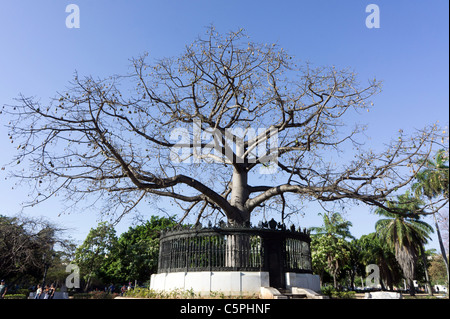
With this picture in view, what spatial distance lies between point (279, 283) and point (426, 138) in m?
8.41

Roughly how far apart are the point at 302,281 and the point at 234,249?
348cm

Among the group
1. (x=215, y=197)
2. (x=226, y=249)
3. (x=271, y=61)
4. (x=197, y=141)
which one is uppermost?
(x=271, y=61)

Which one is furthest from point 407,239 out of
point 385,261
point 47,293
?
point 47,293

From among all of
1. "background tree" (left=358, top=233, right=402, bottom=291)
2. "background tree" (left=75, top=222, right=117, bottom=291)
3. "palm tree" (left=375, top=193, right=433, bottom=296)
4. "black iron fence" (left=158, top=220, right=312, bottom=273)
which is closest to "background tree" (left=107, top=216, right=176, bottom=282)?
"background tree" (left=75, top=222, right=117, bottom=291)

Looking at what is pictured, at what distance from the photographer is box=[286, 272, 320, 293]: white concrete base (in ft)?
43.5

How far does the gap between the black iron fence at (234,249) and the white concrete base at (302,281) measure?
249 mm

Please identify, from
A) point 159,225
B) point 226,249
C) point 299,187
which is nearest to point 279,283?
point 226,249

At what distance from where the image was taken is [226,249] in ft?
43.0

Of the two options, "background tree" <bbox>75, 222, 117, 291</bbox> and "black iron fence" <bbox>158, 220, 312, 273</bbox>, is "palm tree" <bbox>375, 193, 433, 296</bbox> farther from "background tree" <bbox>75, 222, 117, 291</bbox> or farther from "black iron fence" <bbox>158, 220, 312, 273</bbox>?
"background tree" <bbox>75, 222, 117, 291</bbox>

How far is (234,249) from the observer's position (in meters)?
13.1

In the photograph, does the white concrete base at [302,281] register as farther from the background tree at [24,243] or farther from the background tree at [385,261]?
the background tree at [385,261]

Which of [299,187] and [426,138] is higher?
[426,138]

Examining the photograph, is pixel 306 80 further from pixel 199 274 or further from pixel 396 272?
pixel 396 272

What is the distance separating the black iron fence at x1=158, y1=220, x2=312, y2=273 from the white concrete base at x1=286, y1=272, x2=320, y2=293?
0.25 metres
